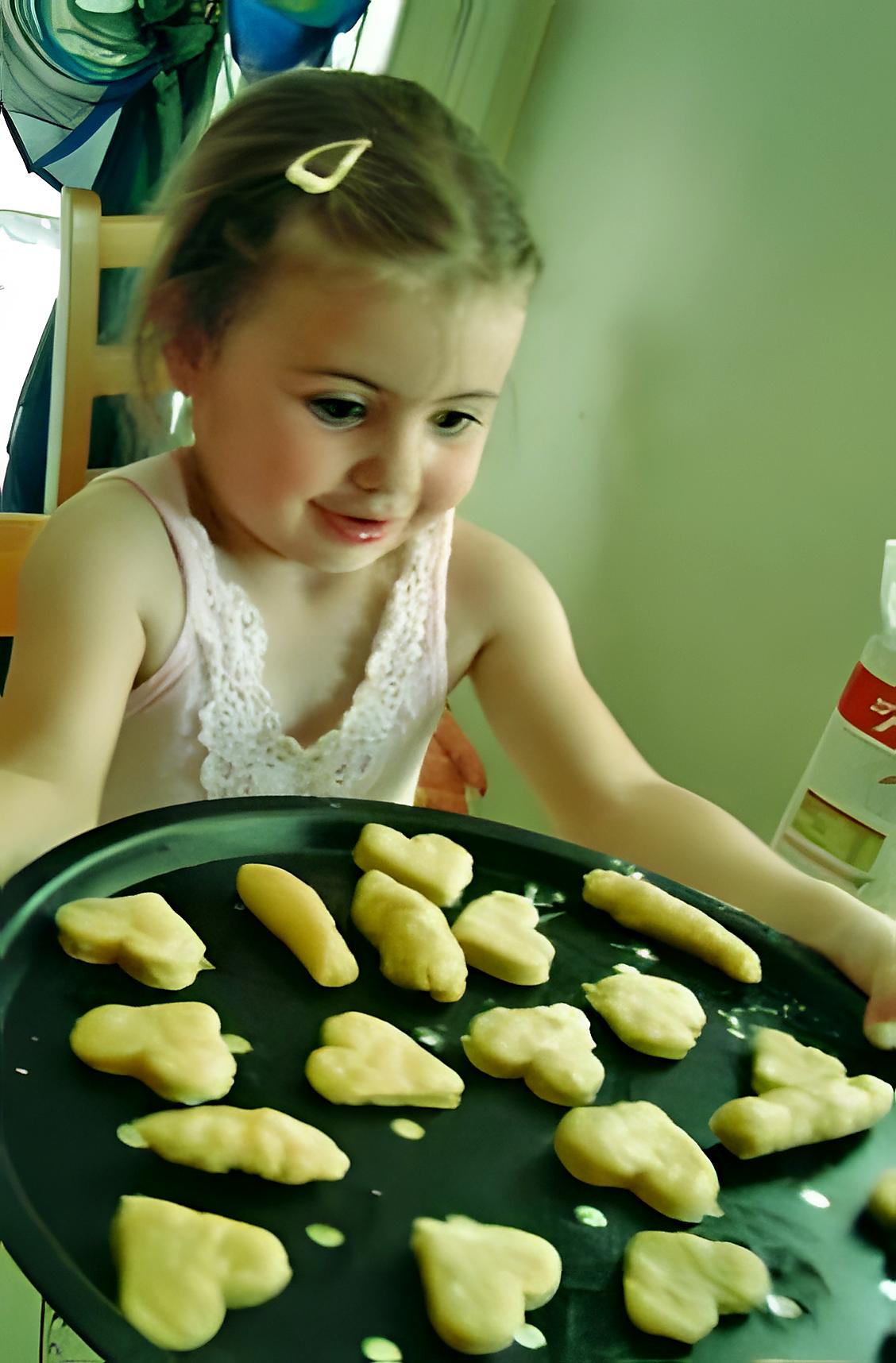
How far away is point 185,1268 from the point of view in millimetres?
312

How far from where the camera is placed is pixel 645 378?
1.05 meters

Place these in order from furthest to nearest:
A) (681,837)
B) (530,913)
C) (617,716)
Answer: (617,716) < (681,837) < (530,913)

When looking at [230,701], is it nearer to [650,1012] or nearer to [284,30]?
[650,1012]

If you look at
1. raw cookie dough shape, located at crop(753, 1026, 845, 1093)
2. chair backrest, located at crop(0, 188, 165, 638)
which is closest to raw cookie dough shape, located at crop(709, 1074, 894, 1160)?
raw cookie dough shape, located at crop(753, 1026, 845, 1093)

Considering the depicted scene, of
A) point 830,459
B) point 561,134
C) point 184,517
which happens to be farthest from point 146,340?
point 561,134

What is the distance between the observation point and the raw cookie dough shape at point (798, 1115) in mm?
410

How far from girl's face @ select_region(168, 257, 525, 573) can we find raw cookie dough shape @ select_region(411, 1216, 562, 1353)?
0.35 m

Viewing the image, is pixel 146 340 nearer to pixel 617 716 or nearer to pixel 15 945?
pixel 15 945

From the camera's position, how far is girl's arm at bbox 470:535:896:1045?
56cm

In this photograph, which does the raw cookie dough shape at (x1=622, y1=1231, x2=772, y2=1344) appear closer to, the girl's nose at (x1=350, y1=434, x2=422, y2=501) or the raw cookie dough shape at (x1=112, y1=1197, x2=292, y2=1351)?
the raw cookie dough shape at (x1=112, y1=1197, x2=292, y2=1351)

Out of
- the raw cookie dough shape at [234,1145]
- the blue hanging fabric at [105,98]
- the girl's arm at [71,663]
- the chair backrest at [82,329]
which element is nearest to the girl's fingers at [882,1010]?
the raw cookie dough shape at [234,1145]

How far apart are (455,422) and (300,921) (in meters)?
0.27

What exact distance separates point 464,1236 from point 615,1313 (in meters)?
0.05

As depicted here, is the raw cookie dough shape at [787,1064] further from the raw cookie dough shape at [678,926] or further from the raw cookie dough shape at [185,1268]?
the raw cookie dough shape at [185,1268]
